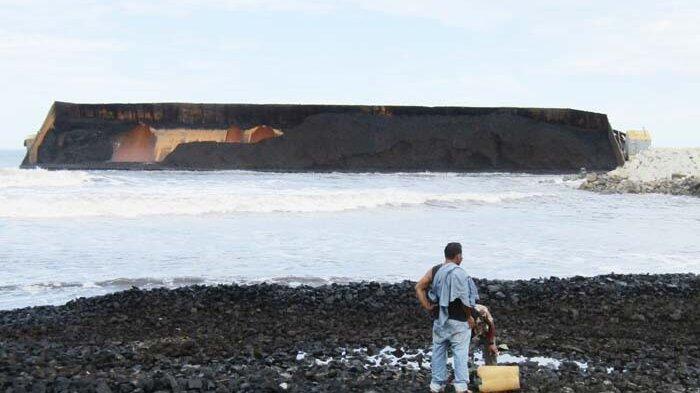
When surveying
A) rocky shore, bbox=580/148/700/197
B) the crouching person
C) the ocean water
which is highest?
rocky shore, bbox=580/148/700/197

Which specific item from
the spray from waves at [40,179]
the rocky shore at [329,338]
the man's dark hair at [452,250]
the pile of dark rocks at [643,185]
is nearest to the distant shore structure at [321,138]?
the spray from waves at [40,179]

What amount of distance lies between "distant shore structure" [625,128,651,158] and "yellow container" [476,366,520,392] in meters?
35.5

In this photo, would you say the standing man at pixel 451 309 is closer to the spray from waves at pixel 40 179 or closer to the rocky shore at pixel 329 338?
the rocky shore at pixel 329 338

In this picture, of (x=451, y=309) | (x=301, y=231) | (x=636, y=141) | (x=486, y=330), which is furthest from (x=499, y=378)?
(x=636, y=141)

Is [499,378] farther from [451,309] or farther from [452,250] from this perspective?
[452,250]

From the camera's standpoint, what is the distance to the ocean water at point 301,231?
11984mm

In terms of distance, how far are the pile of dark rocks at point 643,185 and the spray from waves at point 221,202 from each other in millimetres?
3849

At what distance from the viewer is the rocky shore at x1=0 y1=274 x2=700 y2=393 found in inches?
245

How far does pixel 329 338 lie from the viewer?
791 cm

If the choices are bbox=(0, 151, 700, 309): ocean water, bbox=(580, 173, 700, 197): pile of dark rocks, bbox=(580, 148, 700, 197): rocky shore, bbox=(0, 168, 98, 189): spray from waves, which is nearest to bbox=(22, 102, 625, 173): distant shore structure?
bbox=(580, 148, 700, 197): rocky shore

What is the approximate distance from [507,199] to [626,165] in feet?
33.9

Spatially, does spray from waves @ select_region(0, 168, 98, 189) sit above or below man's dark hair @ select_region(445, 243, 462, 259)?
below

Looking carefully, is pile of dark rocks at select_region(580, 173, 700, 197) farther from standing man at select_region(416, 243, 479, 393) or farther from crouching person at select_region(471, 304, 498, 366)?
standing man at select_region(416, 243, 479, 393)

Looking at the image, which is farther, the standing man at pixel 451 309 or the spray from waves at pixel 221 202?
the spray from waves at pixel 221 202
